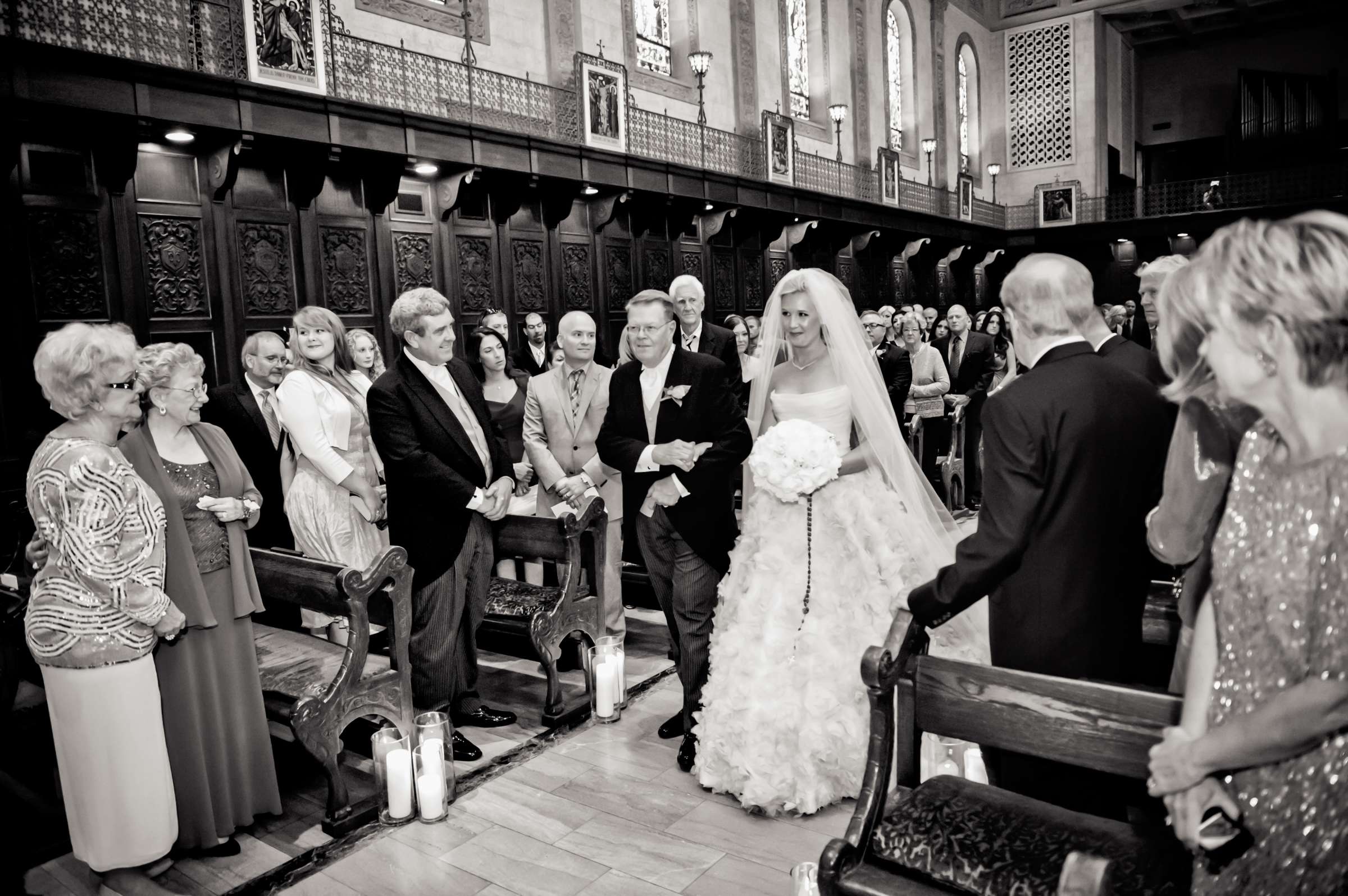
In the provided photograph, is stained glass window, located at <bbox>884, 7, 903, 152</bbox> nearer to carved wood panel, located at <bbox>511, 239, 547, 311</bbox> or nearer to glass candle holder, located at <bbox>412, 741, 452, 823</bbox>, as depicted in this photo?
carved wood panel, located at <bbox>511, 239, 547, 311</bbox>

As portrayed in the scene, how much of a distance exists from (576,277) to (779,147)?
5.11m

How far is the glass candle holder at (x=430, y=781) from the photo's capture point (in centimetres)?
323

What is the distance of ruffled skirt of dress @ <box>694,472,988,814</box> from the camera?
3.16 meters

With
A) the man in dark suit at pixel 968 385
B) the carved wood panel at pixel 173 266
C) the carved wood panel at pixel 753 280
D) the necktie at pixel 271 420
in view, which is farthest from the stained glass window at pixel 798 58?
the necktie at pixel 271 420

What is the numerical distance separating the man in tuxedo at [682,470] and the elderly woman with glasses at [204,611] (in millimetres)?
1446

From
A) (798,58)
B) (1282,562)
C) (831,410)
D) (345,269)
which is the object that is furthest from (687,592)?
(798,58)

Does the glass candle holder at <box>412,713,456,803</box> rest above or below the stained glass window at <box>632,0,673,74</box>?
below

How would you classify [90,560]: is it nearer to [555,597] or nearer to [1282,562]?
[555,597]

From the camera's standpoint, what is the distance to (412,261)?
8852 mm

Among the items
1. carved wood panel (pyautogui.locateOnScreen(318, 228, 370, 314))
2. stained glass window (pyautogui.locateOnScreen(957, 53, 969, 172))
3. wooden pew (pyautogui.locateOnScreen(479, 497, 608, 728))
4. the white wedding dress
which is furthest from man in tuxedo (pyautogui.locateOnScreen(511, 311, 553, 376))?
stained glass window (pyautogui.locateOnScreen(957, 53, 969, 172))

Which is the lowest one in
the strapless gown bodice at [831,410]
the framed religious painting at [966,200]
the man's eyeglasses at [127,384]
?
the strapless gown bodice at [831,410]

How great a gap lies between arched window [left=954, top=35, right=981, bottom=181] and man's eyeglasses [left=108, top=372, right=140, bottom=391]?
21112 mm

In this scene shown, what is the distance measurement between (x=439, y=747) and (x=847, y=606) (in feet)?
5.06

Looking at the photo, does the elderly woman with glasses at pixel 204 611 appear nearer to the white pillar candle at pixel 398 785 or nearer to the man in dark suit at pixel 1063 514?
the white pillar candle at pixel 398 785
